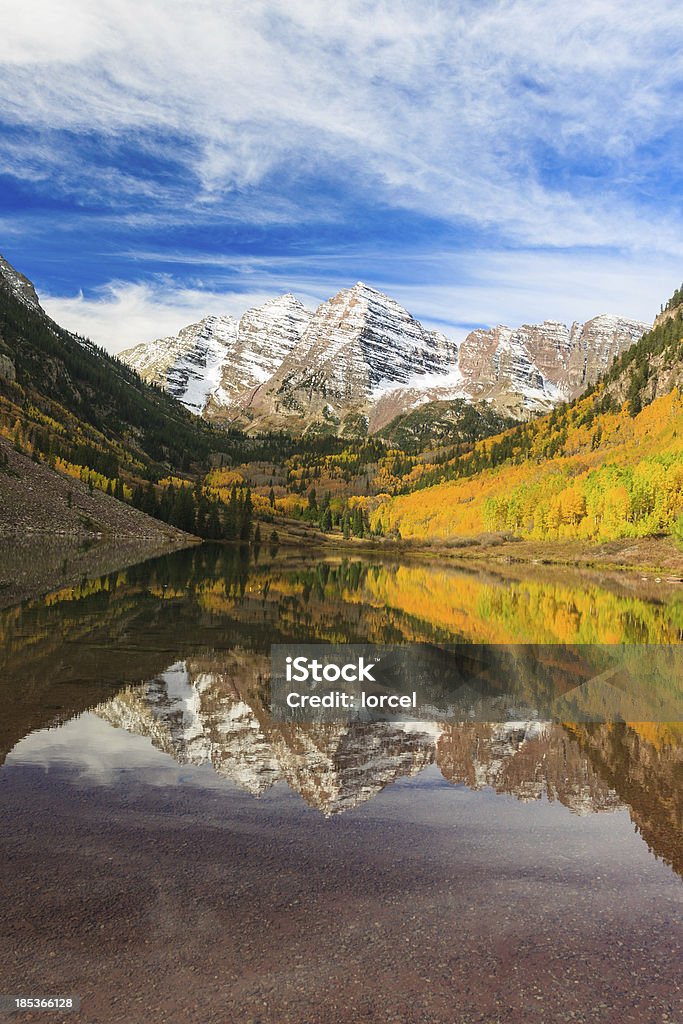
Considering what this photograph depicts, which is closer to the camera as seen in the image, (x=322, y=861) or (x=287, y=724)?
(x=322, y=861)

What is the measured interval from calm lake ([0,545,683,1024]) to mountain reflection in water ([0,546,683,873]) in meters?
0.09

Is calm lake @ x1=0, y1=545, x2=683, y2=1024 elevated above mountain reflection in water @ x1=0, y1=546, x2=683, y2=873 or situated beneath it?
situated beneath

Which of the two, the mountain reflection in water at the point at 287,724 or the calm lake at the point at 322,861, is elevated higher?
the mountain reflection in water at the point at 287,724

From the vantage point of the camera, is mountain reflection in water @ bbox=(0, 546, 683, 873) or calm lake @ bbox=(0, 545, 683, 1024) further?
mountain reflection in water @ bbox=(0, 546, 683, 873)

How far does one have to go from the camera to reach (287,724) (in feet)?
54.7

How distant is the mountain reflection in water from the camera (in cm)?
1346

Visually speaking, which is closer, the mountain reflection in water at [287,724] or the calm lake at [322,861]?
the calm lake at [322,861]

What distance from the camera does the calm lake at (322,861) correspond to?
718 cm

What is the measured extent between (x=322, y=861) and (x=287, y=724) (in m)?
6.83

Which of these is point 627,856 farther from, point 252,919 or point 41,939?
point 41,939

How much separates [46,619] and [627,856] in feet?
95.5

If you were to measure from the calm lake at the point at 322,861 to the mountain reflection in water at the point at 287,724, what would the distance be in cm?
9

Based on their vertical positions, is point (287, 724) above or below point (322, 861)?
above

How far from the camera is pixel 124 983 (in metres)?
7.13
